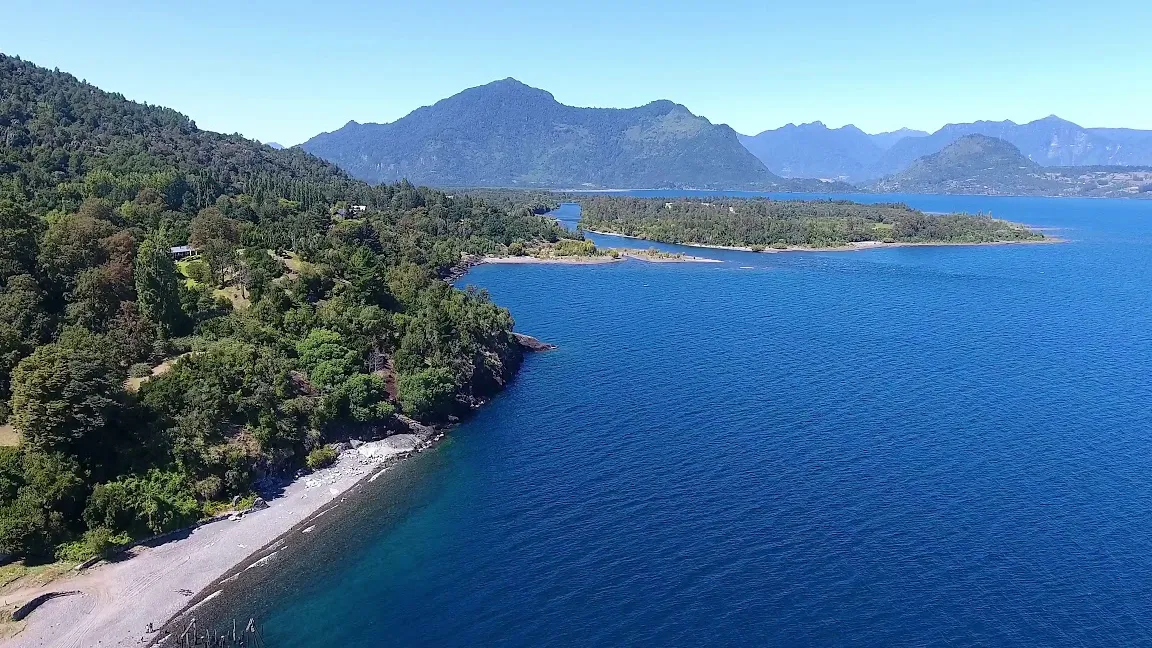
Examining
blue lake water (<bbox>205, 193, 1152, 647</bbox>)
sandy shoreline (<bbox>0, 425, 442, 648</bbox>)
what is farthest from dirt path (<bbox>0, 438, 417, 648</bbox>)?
blue lake water (<bbox>205, 193, 1152, 647</bbox>)

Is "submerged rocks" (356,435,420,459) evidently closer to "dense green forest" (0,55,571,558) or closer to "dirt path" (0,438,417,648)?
"dense green forest" (0,55,571,558)

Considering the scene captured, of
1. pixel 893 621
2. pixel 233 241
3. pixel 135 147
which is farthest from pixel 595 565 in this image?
pixel 135 147

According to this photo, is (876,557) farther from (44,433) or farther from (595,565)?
(44,433)

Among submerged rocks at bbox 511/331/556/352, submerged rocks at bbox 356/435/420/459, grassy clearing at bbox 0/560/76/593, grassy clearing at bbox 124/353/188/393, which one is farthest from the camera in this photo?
submerged rocks at bbox 511/331/556/352

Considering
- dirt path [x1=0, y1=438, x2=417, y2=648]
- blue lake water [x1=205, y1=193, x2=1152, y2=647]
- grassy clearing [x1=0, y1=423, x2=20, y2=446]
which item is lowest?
blue lake water [x1=205, y1=193, x2=1152, y2=647]

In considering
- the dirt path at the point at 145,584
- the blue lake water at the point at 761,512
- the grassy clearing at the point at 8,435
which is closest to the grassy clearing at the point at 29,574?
the dirt path at the point at 145,584

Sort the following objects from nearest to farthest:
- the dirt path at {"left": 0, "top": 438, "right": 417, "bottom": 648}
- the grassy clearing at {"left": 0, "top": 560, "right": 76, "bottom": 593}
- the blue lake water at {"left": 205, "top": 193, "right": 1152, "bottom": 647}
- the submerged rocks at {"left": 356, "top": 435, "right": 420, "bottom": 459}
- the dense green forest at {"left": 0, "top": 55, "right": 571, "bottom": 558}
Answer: the dirt path at {"left": 0, "top": 438, "right": 417, "bottom": 648} < the blue lake water at {"left": 205, "top": 193, "right": 1152, "bottom": 647} < the grassy clearing at {"left": 0, "top": 560, "right": 76, "bottom": 593} < the dense green forest at {"left": 0, "top": 55, "right": 571, "bottom": 558} < the submerged rocks at {"left": 356, "top": 435, "right": 420, "bottom": 459}

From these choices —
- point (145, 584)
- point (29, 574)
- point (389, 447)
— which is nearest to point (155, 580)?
point (145, 584)
